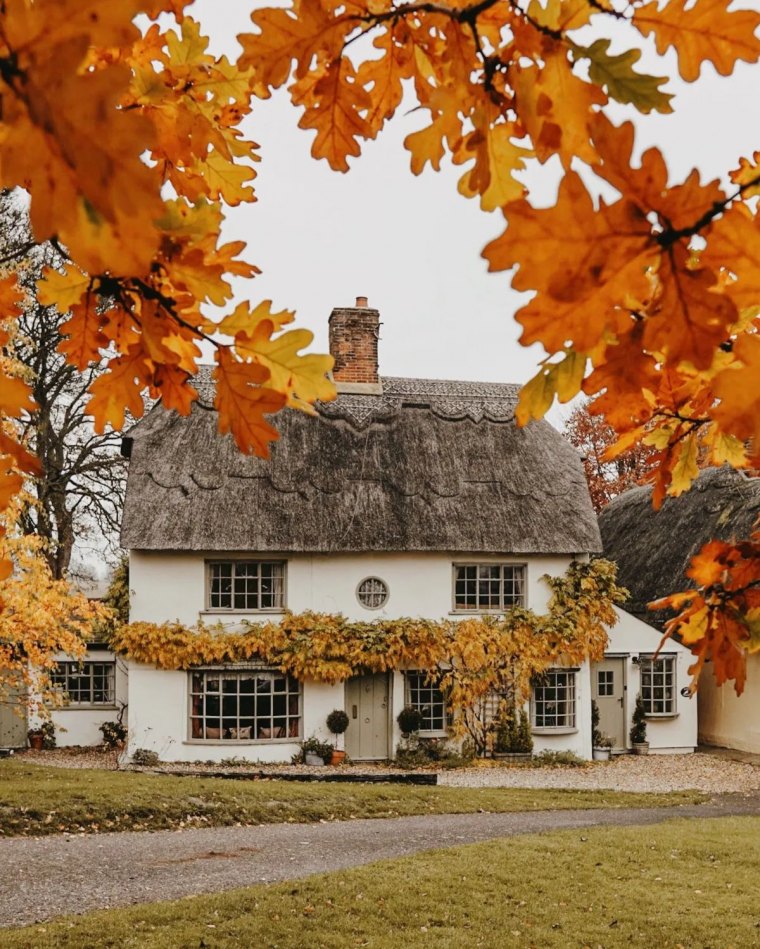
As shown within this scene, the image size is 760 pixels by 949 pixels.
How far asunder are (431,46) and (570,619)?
17.1 m

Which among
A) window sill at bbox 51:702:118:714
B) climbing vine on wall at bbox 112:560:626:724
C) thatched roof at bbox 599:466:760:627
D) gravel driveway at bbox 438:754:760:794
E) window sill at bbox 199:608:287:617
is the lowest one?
gravel driveway at bbox 438:754:760:794

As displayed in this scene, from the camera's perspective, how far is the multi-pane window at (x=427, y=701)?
17.8m

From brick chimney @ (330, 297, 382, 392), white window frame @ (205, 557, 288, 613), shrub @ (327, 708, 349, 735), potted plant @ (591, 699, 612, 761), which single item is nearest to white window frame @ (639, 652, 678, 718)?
potted plant @ (591, 699, 612, 761)

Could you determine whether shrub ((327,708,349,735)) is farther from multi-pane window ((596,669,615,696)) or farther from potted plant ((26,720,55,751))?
potted plant ((26,720,55,751))

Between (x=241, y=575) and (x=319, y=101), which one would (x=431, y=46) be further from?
(x=241, y=575)

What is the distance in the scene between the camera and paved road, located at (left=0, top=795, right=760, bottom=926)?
8586 mm

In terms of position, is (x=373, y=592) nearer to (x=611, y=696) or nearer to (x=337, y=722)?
(x=337, y=722)

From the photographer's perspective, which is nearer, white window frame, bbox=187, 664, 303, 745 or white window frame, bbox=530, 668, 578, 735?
white window frame, bbox=187, 664, 303, 745

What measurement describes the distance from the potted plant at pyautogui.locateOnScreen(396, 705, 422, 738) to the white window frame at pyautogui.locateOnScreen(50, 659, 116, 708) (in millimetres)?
5999

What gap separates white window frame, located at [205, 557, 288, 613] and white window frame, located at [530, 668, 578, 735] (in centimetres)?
506

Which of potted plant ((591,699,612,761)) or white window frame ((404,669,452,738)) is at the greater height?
white window frame ((404,669,452,738))

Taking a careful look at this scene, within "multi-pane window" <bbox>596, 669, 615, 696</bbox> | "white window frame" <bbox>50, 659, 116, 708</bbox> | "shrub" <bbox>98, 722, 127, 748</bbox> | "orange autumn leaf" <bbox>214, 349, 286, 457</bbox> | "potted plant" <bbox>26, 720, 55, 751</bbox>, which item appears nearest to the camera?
"orange autumn leaf" <bbox>214, 349, 286, 457</bbox>

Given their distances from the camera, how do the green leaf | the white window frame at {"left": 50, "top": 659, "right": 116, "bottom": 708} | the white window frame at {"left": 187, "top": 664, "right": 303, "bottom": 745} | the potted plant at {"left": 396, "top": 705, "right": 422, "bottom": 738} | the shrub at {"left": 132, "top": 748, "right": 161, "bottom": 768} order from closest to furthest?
the green leaf → the shrub at {"left": 132, "top": 748, "right": 161, "bottom": 768} → the white window frame at {"left": 187, "top": 664, "right": 303, "bottom": 745} → the potted plant at {"left": 396, "top": 705, "right": 422, "bottom": 738} → the white window frame at {"left": 50, "top": 659, "right": 116, "bottom": 708}

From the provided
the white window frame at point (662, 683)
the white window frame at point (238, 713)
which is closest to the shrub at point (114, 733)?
the white window frame at point (238, 713)
